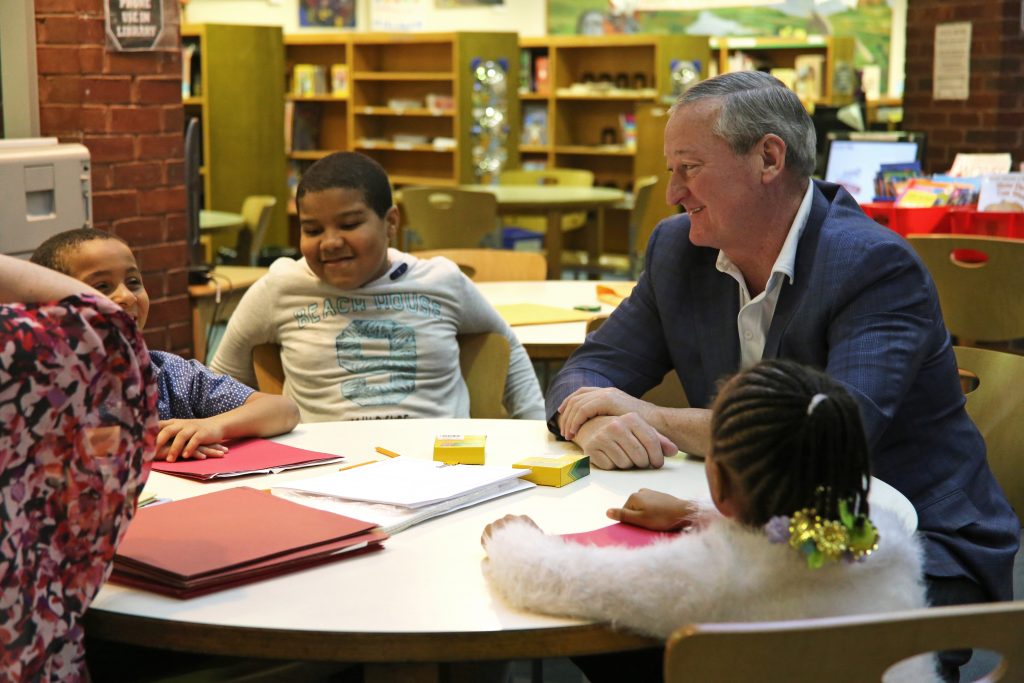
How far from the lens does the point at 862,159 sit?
214 inches

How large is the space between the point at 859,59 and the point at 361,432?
1180 cm

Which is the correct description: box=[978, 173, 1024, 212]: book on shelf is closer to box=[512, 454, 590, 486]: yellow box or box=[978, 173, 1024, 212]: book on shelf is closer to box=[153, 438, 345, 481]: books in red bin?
box=[512, 454, 590, 486]: yellow box

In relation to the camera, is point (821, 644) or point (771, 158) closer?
point (821, 644)

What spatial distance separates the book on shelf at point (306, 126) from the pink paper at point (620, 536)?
30.3 ft

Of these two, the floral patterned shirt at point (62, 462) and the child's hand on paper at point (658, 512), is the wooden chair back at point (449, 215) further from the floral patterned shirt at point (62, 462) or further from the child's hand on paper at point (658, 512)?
the floral patterned shirt at point (62, 462)

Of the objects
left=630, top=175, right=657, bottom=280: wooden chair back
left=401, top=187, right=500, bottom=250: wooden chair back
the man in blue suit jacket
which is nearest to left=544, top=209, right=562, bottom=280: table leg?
left=630, top=175, right=657, bottom=280: wooden chair back

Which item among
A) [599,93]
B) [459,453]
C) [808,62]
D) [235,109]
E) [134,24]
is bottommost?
[459,453]

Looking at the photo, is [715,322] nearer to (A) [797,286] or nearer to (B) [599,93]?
(A) [797,286]

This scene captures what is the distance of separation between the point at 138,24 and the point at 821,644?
3522mm

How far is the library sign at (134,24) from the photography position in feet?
12.7

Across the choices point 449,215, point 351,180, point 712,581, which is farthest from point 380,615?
point 449,215

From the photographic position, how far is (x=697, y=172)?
207 centimetres

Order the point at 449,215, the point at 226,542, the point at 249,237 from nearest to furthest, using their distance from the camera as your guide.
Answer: the point at 226,542 → the point at 449,215 → the point at 249,237

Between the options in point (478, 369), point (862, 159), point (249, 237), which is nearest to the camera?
point (478, 369)
